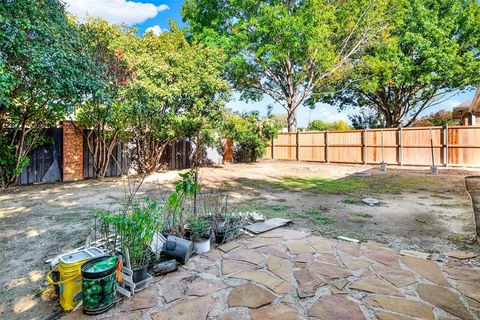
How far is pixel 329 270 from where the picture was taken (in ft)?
8.18

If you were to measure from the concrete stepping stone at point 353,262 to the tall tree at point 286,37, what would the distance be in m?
Answer: 11.7

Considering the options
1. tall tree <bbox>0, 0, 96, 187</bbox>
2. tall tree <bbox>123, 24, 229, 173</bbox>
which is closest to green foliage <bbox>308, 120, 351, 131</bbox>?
tall tree <bbox>123, 24, 229, 173</bbox>

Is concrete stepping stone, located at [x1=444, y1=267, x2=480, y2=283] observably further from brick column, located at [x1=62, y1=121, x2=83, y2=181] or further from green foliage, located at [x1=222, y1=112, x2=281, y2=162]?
green foliage, located at [x1=222, y1=112, x2=281, y2=162]

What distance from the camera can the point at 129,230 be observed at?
2.28m

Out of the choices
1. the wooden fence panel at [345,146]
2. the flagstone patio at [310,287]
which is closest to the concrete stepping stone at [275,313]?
the flagstone patio at [310,287]

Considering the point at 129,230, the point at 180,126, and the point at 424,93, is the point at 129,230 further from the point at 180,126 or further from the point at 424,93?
the point at 424,93

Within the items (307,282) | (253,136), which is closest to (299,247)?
(307,282)

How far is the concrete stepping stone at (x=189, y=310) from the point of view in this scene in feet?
6.11

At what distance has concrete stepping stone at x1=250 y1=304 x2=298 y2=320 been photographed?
1.85 m

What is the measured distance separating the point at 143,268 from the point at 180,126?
6916mm

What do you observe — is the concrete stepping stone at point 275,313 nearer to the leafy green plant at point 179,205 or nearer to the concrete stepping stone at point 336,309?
the concrete stepping stone at point 336,309

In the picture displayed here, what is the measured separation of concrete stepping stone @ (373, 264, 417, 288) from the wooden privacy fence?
33.9 ft

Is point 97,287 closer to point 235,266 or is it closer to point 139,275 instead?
point 139,275

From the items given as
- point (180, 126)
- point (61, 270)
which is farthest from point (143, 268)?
point (180, 126)
